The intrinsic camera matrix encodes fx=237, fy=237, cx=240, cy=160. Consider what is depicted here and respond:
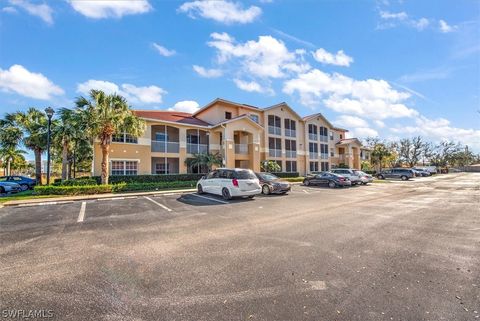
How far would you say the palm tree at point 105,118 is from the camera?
54.4 feet

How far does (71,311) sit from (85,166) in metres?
43.8

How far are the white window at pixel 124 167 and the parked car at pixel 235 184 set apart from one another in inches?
423

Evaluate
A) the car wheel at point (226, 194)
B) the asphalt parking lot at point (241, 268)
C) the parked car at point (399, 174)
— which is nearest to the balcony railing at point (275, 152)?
the parked car at point (399, 174)

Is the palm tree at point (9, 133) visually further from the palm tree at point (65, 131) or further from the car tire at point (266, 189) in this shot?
the car tire at point (266, 189)

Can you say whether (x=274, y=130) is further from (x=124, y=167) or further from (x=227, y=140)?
(x=124, y=167)

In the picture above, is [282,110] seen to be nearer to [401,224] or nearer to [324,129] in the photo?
[324,129]

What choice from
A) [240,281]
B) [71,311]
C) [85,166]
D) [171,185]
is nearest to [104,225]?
[71,311]

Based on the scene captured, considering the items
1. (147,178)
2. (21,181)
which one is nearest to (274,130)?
(147,178)

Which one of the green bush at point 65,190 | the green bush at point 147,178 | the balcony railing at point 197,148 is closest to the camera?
the green bush at point 65,190

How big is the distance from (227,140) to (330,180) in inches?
433

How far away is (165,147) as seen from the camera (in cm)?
2352

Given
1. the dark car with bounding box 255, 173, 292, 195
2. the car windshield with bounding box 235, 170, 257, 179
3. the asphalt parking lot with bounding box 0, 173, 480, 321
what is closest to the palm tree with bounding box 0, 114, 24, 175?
the asphalt parking lot with bounding box 0, 173, 480, 321

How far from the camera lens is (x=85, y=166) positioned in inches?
1567

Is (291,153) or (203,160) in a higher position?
(291,153)
